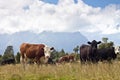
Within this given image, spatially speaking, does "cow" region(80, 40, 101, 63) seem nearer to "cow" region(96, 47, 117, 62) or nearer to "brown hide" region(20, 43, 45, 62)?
"cow" region(96, 47, 117, 62)

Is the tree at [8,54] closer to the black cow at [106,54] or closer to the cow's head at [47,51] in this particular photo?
the black cow at [106,54]

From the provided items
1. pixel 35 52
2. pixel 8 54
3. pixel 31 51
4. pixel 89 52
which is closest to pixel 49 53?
pixel 35 52

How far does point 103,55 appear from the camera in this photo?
93.8 feet

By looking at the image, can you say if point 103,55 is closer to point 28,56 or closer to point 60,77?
point 28,56

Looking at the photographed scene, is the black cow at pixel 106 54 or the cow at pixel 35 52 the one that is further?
the black cow at pixel 106 54

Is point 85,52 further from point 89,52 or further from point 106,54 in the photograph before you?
point 106,54

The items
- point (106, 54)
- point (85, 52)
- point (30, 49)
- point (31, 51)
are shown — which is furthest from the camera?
point (106, 54)

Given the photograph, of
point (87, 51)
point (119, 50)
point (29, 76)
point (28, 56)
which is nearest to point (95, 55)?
point (87, 51)

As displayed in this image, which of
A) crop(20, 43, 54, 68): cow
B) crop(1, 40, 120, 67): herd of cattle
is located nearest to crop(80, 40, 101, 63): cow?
crop(1, 40, 120, 67): herd of cattle

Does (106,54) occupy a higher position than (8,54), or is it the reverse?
(8,54)

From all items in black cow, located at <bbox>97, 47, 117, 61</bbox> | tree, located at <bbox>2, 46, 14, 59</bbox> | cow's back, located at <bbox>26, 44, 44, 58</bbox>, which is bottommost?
black cow, located at <bbox>97, 47, 117, 61</bbox>

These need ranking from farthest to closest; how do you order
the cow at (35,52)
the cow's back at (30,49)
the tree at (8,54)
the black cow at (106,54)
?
1. the tree at (8,54)
2. the black cow at (106,54)
3. the cow's back at (30,49)
4. the cow at (35,52)

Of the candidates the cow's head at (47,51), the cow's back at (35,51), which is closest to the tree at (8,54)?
the cow's back at (35,51)

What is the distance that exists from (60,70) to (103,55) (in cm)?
1339
